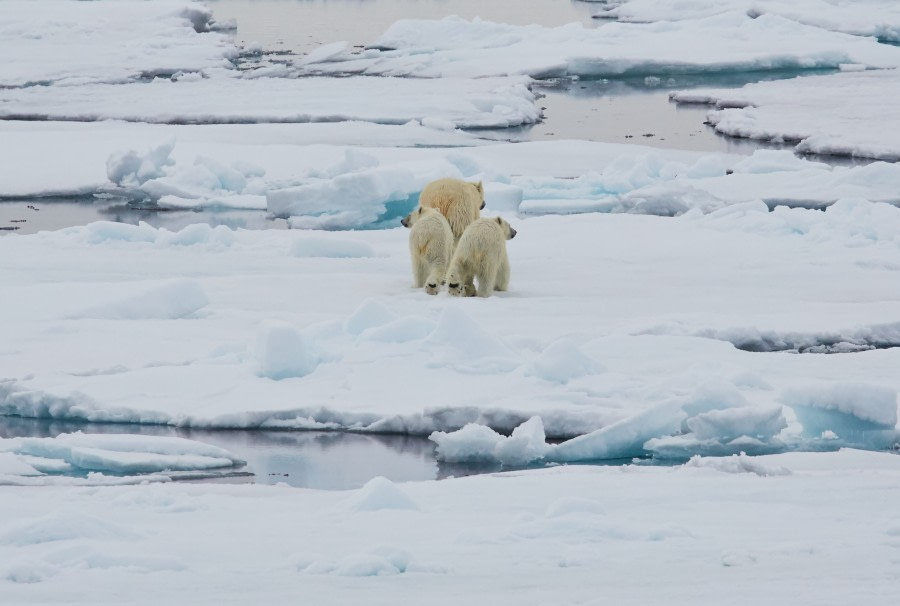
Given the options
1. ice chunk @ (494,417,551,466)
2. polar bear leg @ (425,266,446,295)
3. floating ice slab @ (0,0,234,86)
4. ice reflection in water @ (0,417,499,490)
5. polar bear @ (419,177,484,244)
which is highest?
floating ice slab @ (0,0,234,86)

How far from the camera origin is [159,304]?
7.19m

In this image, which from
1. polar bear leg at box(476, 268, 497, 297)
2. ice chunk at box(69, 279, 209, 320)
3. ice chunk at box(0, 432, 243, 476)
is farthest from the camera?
polar bear leg at box(476, 268, 497, 297)

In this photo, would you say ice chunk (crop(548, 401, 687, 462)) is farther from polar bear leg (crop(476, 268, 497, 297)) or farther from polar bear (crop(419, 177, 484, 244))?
polar bear (crop(419, 177, 484, 244))

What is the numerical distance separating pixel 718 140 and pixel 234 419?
1267cm

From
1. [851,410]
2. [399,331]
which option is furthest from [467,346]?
[851,410]

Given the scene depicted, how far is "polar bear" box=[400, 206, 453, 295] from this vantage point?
25.1 feet

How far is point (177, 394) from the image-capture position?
229 inches

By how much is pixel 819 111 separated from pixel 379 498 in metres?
15.7

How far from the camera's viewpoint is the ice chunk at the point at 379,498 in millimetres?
4219

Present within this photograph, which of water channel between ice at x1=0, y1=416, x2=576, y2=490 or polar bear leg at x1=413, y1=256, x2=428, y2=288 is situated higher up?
polar bear leg at x1=413, y1=256, x2=428, y2=288

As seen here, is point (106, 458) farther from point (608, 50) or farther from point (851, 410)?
point (608, 50)

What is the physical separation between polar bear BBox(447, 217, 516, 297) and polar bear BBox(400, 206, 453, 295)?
0.27ft

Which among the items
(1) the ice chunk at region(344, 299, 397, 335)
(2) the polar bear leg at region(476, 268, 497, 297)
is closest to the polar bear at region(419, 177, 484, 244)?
(2) the polar bear leg at region(476, 268, 497, 297)

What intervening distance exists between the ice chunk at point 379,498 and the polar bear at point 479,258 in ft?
11.0
